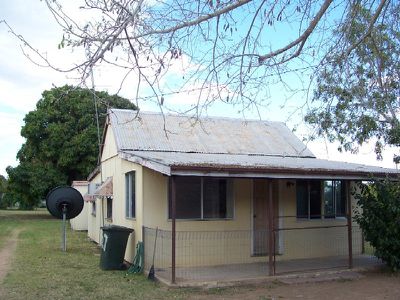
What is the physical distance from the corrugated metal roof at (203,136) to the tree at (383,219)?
2.63 m

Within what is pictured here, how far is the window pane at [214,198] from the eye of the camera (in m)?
13.5

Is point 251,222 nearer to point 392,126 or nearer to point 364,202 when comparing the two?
point 364,202

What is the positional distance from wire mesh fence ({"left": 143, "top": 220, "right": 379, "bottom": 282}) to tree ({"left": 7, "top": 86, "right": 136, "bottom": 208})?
20.6 metres

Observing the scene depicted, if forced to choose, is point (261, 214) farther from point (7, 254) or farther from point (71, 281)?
point (7, 254)

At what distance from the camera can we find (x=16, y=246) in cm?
1823

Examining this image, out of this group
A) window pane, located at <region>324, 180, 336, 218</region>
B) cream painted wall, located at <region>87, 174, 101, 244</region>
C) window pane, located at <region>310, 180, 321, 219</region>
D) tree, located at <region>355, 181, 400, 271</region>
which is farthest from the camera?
cream painted wall, located at <region>87, 174, 101, 244</region>

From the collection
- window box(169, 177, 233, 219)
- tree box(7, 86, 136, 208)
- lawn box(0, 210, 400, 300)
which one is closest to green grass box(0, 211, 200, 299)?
lawn box(0, 210, 400, 300)

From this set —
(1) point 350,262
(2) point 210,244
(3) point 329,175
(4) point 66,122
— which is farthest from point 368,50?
(4) point 66,122

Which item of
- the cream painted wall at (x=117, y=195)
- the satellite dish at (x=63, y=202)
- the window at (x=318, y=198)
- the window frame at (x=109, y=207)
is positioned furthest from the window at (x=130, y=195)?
the window at (x=318, y=198)

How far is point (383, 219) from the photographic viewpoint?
1265cm

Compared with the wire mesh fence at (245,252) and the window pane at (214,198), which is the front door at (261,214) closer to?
the wire mesh fence at (245,252)

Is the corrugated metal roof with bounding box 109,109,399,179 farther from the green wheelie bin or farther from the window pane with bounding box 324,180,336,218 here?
the green wheelie bin

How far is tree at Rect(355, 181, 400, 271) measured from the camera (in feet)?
40.7

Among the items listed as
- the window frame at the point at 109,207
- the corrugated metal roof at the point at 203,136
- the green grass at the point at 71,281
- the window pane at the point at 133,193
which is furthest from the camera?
the window frame at the point at 109,207
